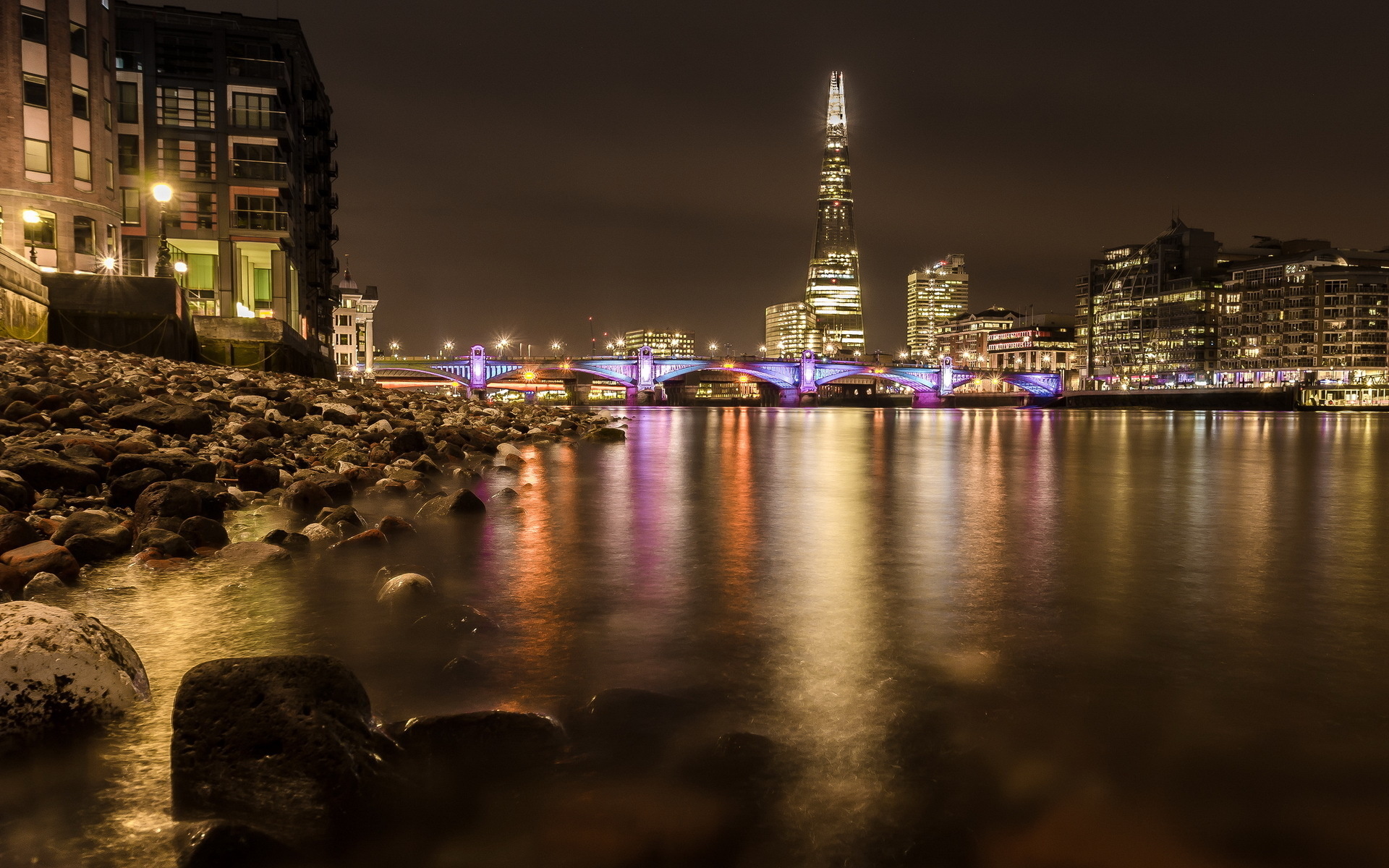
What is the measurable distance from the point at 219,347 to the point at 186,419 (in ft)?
63.9

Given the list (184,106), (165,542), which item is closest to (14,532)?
(165,542)

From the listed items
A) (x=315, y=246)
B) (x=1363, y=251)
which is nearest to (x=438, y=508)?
(x=315, y=246)

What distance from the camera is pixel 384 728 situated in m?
3.64

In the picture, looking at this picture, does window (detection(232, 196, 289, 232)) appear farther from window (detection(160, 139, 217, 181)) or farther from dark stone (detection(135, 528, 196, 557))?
dark stone (detection(135, 528, 196, 557))

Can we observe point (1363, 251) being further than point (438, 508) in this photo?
Yes

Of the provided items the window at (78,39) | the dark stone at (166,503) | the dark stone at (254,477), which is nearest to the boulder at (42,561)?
the dark stone at (166,503)

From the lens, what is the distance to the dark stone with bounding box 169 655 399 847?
9.73 feet

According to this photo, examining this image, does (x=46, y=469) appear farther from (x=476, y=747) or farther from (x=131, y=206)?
(x=131, y=206)

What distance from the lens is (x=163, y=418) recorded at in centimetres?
1102

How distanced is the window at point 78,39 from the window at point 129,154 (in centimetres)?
1157

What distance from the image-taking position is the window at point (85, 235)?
1339 inches

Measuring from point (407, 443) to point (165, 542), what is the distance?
853cm

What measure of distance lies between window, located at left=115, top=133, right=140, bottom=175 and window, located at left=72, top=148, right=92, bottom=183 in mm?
11776

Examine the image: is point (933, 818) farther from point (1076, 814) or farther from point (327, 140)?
point (327, 140)
